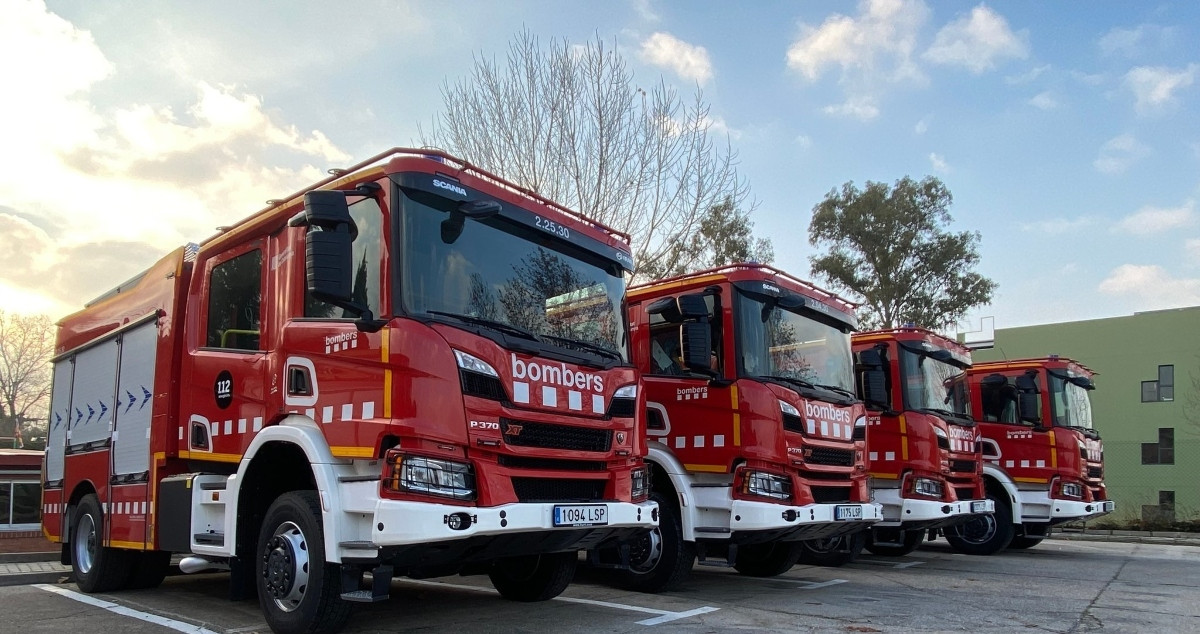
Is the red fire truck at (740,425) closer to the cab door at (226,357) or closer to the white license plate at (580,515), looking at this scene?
the white license plate at (580,515)

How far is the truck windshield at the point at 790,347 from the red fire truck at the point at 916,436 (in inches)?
58.4

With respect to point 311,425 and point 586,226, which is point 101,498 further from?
point 586,226

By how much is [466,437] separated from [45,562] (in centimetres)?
867

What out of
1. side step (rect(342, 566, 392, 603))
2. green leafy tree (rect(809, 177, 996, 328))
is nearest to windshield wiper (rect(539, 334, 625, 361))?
side step (rect(342, 566, 392, 603))

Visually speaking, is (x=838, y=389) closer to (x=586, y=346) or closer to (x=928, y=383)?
(x=928, y=383)

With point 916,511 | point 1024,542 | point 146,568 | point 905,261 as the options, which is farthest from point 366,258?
point 905,261

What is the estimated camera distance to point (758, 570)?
933cm

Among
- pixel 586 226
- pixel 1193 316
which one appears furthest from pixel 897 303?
pixel 586 226

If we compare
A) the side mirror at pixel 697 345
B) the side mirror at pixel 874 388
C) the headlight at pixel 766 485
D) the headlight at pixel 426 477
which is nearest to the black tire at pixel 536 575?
the headlight at pixel 766 485

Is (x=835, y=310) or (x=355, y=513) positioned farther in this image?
(x=835, y=310)

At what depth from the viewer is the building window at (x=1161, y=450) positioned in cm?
3061

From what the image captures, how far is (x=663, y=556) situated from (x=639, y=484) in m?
1.86

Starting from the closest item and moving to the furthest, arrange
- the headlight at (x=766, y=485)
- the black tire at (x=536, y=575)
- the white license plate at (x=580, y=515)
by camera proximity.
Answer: the white license plate at (x=580, y=515), the black tire at (x=536, y=575), the headlight at (x=766, y=485)

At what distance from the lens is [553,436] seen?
5.46 metres
